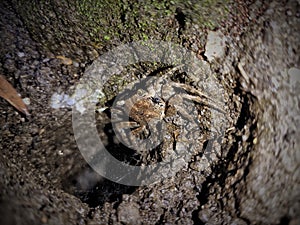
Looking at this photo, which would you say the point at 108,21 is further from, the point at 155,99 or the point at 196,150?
the point at 196,150

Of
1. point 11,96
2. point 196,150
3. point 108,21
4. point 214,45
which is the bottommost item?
point 11,96

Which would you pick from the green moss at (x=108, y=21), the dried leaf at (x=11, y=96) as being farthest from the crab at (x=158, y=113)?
the dried leaf at (x=11, y=96)

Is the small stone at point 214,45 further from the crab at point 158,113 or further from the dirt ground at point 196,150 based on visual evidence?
the crab at point 158,113

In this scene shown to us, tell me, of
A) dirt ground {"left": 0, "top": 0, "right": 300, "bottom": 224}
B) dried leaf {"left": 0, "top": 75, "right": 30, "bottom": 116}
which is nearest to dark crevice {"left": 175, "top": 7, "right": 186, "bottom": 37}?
dirt ground {"left": 0, "top": 0, "right": 300, "bottom": 224}

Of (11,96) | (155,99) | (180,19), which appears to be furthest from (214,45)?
(11,96)

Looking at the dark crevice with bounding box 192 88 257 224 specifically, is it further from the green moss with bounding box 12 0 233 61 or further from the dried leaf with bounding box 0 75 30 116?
the dried leaf with bounding box 0 75 30 116
